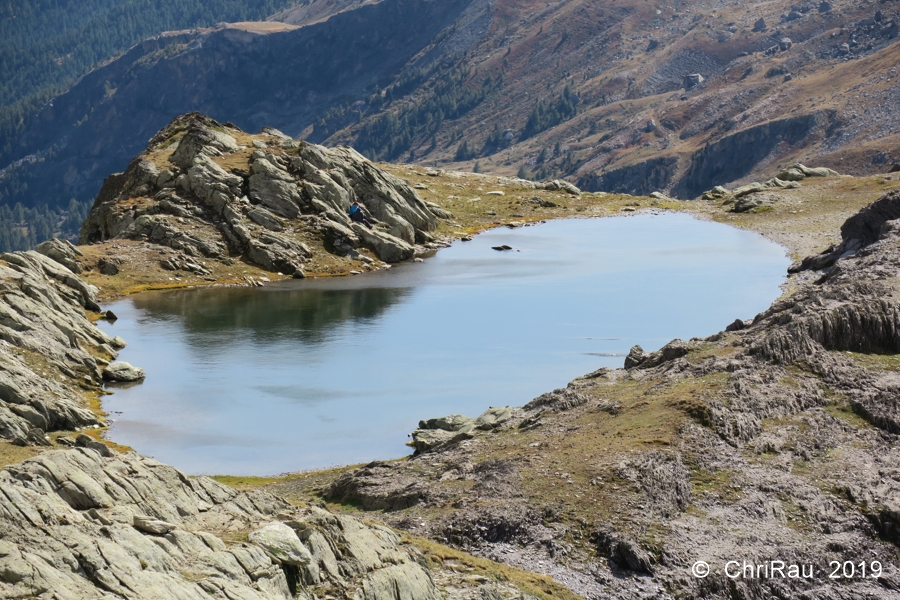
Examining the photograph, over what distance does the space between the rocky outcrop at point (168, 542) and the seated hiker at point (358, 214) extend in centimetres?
7835

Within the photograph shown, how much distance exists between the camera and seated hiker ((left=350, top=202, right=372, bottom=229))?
4312 inches

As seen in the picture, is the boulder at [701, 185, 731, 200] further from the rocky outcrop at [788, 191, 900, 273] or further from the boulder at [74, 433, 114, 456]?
the boulder at [74, 433, 114, 456]

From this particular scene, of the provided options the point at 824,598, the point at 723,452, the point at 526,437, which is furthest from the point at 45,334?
the point at 824,598

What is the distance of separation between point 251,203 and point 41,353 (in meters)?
49.3

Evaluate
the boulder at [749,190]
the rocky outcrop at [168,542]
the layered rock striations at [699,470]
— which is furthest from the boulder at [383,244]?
the rocky outcrop at [168,542]

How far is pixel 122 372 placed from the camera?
62312 millimetres

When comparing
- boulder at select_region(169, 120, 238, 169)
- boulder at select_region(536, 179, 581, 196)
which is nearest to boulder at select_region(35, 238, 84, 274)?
boulder at select_region(169, 120, 238, 169)

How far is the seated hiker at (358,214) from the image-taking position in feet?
359

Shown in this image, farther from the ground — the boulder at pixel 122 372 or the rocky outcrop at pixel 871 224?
the rocky outcrop at pixel 871 224

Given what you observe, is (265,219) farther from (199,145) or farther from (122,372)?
(122,372)

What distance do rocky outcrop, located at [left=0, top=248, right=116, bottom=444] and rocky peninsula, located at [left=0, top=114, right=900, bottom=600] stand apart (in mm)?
162

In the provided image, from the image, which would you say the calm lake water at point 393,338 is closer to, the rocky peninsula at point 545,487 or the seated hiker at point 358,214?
the rocky peninsula at point 545,487

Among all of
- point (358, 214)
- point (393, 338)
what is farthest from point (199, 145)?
point (393, 338)

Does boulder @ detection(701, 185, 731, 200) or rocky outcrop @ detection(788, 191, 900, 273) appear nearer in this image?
rocky outcrop @ detection(788, 191, 900, 273)
